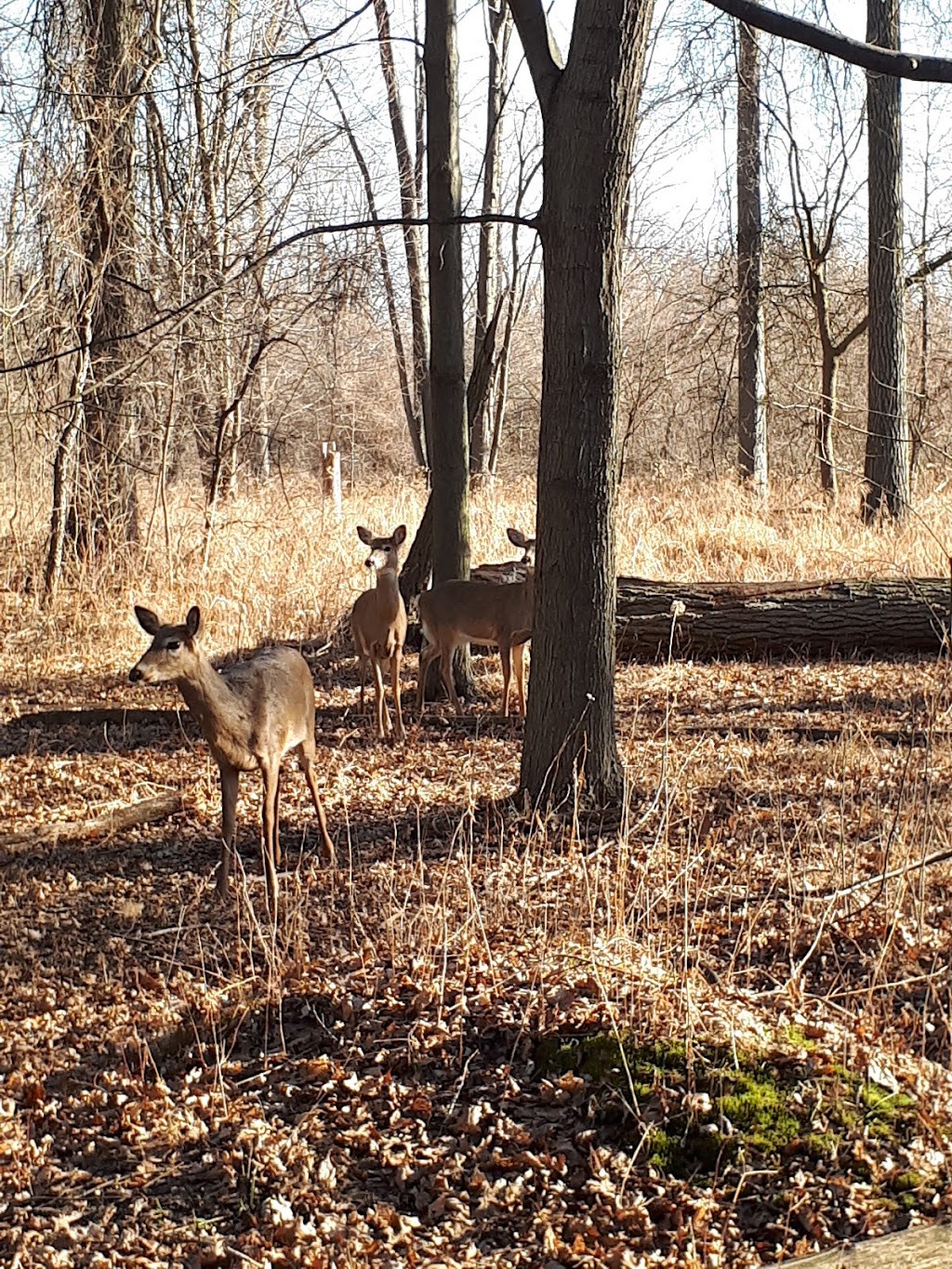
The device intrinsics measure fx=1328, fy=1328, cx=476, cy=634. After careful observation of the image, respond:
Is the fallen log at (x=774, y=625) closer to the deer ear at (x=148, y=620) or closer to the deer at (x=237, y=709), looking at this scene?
the deer at (x=237, y=709)

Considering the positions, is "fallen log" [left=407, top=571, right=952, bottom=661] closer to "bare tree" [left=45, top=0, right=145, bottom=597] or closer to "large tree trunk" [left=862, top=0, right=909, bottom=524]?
"bare tree" [left=45, top=0, right=145, bottom=597]

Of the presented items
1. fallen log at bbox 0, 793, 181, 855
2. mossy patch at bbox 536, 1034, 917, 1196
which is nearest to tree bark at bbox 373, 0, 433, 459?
fallen log at bbox 0, 793, 181, 855

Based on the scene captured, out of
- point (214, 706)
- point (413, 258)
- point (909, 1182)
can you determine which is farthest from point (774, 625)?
point (413, 258)

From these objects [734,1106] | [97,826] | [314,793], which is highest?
[314,793]

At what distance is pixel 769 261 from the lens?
19.1 metres

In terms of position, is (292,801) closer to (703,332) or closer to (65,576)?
(65,576)

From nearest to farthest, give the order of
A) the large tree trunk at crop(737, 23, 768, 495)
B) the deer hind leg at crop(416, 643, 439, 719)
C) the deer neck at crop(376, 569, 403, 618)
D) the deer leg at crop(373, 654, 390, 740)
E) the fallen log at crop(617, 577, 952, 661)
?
the deer leg at crop(373, 654, 390, 740) < the deer neck at crop(376, 569, 403, 618) < the deer hind leg at crop(416, 643, 439, 719) < the fallen log at crop(617, 577, 952, 661) < the large tree trunk at crop(737, 23, 768, 495)

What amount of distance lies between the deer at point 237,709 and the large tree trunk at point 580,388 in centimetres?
116

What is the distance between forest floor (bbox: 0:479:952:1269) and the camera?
356 cm

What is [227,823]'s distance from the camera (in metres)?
5.91

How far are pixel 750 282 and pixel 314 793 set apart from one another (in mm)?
14615

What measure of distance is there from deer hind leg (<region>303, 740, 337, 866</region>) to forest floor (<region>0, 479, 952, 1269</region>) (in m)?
0.16

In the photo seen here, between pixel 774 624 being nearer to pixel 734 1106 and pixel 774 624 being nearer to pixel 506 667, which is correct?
pixel 506 667

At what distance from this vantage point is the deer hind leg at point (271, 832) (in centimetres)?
554
